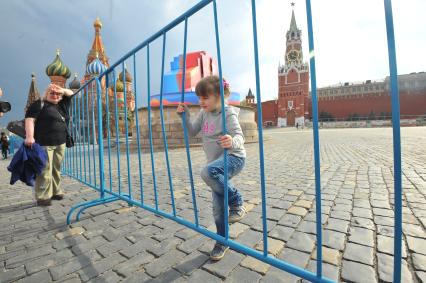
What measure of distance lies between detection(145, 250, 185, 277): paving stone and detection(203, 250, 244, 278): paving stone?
0.76ft

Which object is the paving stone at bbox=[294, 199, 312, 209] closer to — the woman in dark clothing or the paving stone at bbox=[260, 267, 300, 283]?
the paving stone at bbox=[260, 267, 300, 283]

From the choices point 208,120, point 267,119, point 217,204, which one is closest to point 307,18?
point 208,120

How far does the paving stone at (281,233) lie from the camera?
6.32ft

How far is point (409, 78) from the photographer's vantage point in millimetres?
46906

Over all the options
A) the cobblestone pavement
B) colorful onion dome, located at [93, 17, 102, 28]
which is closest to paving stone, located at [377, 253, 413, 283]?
the cobblestone pavement

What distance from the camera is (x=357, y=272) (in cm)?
144

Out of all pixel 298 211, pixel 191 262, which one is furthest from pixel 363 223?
pixel 191 262

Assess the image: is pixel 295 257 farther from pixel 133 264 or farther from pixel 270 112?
pixel 270 112

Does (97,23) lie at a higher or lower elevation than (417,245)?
higher

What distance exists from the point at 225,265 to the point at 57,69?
32.8m

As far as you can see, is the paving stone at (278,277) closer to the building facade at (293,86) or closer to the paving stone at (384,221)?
the paving stone at (384,221)

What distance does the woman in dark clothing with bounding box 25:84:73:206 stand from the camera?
3090 mm

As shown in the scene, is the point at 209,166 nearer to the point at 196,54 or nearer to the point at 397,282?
the point at 397,282

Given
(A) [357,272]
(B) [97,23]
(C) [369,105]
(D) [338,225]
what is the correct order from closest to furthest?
(A) [357,272] → (D) [338,225] → (B) [97,23] → (C) [369,105]
